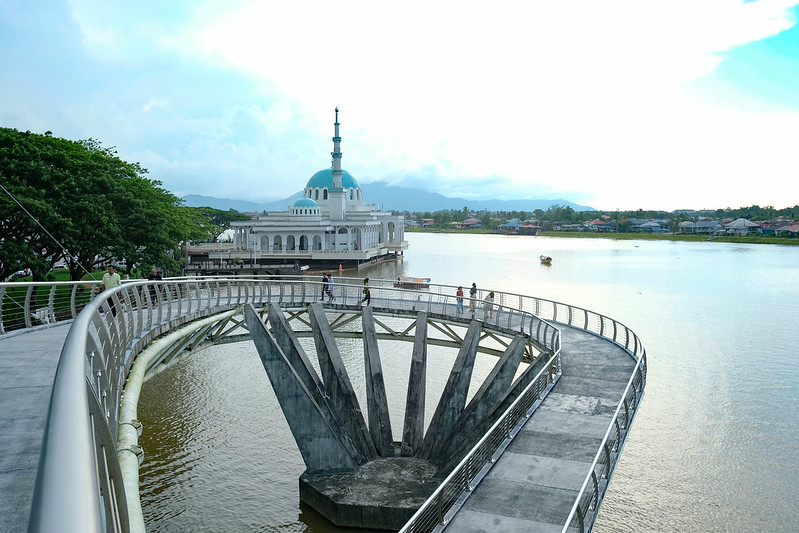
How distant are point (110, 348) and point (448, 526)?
4942mm

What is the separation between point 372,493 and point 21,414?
1061cm

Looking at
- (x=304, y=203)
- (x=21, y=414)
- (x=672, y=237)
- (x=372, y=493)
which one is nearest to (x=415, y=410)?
(x=372, y=493)

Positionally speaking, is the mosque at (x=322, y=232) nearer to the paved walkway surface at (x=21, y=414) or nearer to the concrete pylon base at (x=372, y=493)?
the concrete pylon base at (x=372, y=493)

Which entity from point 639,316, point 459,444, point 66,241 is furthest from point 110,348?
point 639,316

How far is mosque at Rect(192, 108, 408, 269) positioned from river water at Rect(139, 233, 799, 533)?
35.7 m

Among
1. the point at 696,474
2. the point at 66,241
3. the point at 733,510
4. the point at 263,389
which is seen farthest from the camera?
the point at 66,241

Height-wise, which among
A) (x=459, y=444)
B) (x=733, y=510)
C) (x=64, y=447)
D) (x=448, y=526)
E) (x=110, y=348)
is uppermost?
(x=64, y=447)

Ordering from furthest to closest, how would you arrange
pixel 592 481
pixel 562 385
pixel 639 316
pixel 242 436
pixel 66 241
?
pixel 639 316 < pixel 66 241 < pixel 242 436 < pixel 562 385 < pixel 592 481

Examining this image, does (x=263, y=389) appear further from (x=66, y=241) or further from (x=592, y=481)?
(x=592, y=481)

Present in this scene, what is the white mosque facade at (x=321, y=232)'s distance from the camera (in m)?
69.9

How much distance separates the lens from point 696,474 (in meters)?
18.1

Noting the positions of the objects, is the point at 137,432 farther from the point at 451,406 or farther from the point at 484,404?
the point at 451,406

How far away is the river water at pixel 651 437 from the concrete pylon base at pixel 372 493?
1.80ft

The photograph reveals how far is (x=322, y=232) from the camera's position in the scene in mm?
73625
